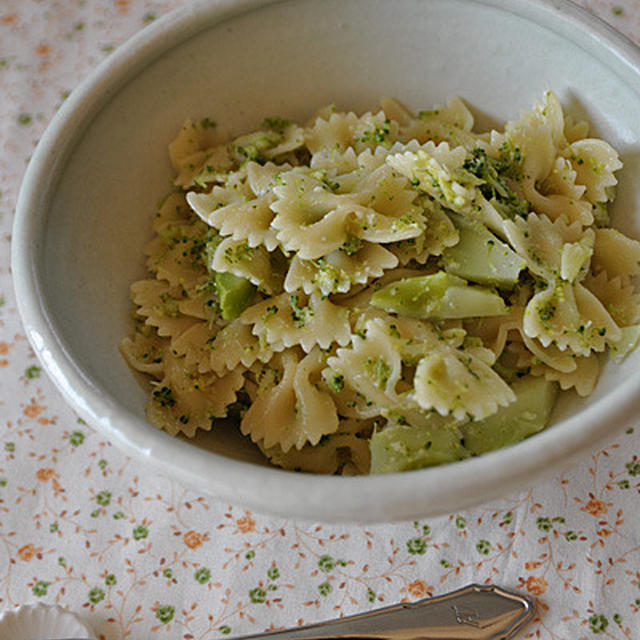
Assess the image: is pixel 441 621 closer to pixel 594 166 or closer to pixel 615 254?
pixel 615 254

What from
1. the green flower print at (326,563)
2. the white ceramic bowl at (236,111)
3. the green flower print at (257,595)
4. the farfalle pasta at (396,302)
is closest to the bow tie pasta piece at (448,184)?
the farfalle pasta at (396,302)

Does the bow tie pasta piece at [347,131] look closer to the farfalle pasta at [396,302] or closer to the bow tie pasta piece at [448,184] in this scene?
the farfalle pasta at [396,302]

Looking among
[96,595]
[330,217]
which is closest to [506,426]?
[330,217]

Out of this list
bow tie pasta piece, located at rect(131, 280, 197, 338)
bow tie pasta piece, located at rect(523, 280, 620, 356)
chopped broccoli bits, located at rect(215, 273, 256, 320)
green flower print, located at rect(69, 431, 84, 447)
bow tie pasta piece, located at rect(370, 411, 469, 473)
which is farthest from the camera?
green flower print, located at rect(69, 431, 84, 447)

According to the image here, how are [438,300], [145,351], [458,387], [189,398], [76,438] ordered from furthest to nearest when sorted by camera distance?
[76,438] < [145,351] < [189,398] < [438,300] < [458,387]

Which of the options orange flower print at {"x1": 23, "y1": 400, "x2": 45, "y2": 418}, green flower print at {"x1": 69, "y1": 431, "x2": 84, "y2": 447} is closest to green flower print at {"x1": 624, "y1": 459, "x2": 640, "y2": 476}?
green flower print at {"x1": 69, "y1": 431, "x2": 84, "y2": 447}

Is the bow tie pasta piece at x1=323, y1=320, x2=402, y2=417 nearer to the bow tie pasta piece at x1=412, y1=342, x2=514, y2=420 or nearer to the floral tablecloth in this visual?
the bow tie pasta piece at x1=412, y1=342, x2=514, y2=420
